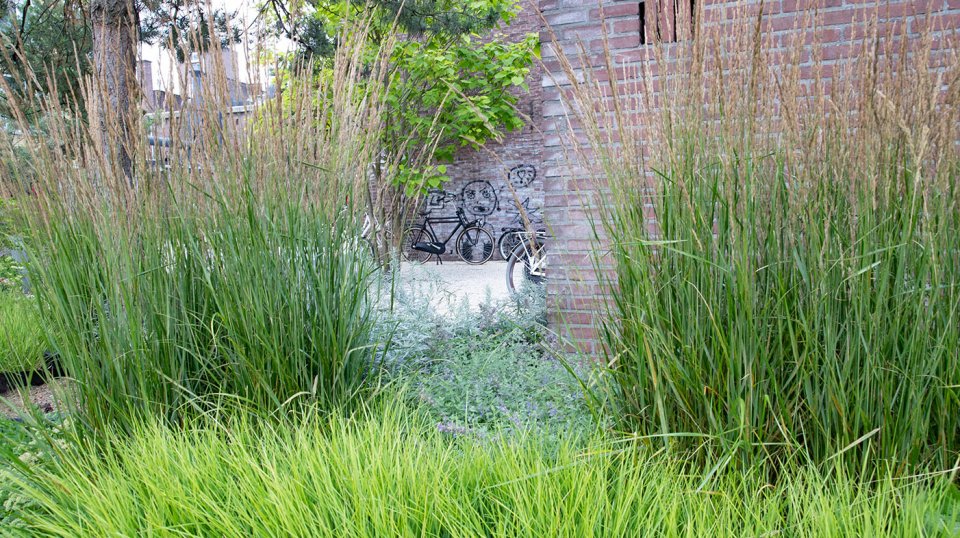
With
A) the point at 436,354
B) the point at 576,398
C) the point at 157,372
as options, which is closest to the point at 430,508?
the point at 576,398

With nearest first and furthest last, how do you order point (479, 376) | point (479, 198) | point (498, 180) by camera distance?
point (479, 376)
point (498, 180)
point (479, 198)

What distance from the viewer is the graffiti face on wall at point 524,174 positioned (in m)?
15.5

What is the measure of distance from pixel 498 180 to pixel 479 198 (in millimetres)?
646

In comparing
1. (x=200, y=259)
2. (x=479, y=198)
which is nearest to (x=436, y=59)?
(x=200, y=259)

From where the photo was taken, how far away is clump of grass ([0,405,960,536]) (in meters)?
1.38

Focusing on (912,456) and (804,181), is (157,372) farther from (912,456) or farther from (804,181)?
(912,456)

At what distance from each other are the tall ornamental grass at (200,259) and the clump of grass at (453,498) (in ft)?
1.22

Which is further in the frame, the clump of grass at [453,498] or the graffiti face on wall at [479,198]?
the graffiti face on wall at [479,198]

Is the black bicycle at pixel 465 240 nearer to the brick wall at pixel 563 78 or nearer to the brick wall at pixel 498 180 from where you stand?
the brick wall at pixel 498 180

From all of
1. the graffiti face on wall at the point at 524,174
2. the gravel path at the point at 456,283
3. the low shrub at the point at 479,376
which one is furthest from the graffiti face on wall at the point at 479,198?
the low shrub at the point at 479,376

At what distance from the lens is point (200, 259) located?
2199 mm

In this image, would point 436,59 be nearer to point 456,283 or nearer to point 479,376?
point 456,283

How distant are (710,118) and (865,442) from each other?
2.92 ft

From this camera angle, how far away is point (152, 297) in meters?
2.15
